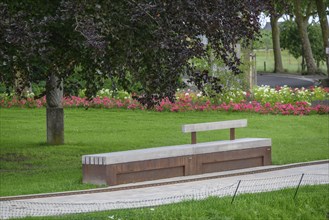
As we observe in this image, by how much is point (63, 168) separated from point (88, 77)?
7.13 ft

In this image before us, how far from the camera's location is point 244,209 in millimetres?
13109

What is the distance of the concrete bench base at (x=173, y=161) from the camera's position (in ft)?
53.5

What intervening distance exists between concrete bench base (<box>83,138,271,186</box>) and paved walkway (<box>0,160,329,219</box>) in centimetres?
26

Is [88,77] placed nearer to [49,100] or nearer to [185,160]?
[185,160]

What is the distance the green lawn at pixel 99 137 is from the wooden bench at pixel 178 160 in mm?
427

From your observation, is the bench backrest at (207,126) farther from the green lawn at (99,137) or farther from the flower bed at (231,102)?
the flower bed at (231,102)

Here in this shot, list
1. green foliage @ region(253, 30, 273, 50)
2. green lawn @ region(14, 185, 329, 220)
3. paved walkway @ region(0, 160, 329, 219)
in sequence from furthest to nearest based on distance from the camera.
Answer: green foliage @ region(253, 30, 273, 50), paved walkway @ region(0, 160, 329, 219), green lawn @ region(14, 185, 329, 220)

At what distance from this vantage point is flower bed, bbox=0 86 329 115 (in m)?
29.4

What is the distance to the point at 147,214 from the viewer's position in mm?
12281

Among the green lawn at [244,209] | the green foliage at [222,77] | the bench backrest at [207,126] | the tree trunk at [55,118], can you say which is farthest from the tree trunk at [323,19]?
the green lawn at [244,209]

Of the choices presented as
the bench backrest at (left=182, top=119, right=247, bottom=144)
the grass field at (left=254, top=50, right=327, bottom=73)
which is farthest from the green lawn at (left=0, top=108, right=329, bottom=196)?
the grass field at (left=254, top=50, right=327, bottom=73)

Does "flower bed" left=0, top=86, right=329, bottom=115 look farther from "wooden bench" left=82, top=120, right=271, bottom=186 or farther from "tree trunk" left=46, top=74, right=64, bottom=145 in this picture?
"wooden bench" left=82, top=120, right=271, bottom=186

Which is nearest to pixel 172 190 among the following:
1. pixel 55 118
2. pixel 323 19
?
pixel 55 118

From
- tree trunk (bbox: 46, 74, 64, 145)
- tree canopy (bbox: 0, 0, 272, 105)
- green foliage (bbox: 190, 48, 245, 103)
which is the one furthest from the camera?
green foliage (bbox: 190, 48, 245, 103)
